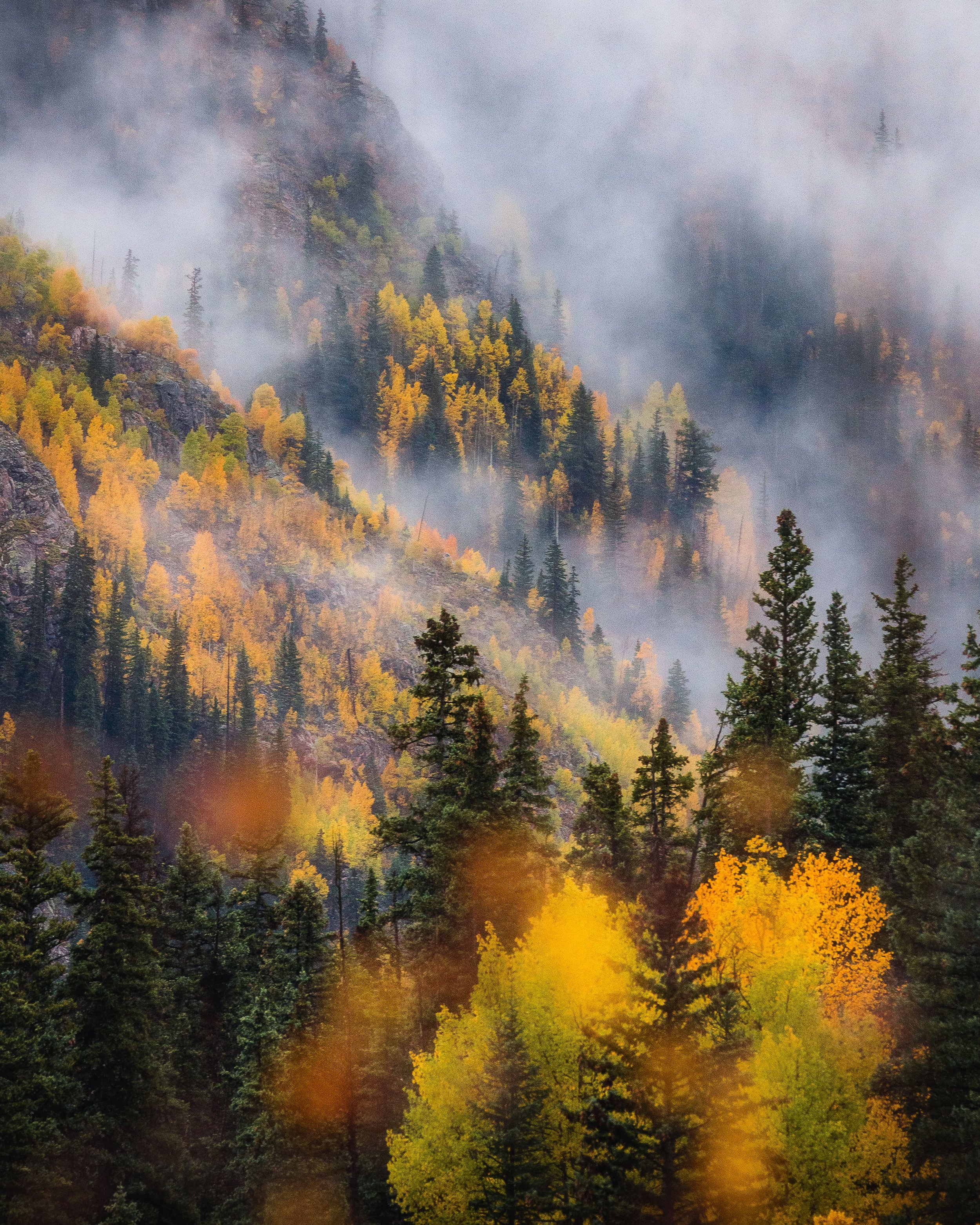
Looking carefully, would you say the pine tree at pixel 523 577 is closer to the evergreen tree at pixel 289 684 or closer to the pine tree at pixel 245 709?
the evergreen tree at pixel 289 684

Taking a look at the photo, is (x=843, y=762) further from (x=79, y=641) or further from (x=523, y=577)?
(x=523, y=577)

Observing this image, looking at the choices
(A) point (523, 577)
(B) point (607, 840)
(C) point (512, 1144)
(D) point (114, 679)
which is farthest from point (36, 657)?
(C) point (512, 1144)

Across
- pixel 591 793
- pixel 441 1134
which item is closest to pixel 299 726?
pixel 591 793

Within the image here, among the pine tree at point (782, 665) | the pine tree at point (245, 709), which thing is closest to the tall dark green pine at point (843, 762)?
the pine tree at point (782, 665)

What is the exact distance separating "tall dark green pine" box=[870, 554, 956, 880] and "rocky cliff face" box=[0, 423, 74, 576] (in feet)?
324

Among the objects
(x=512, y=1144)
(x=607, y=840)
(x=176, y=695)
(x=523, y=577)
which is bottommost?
(x=512, y=1144)

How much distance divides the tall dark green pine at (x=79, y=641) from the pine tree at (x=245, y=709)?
1488cm

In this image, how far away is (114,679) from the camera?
104 meters

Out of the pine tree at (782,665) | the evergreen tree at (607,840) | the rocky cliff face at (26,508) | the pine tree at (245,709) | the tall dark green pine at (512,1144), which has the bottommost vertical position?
the tall dark green pine at (512,1144)

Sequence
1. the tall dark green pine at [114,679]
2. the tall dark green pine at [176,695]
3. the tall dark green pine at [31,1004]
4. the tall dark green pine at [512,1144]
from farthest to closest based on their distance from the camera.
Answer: the tall dark green pine at [176,695] < the tall dark green pine at [114,679] < the tall dark green pine at [31,1004] < the tall dark green pine at [512,1144]

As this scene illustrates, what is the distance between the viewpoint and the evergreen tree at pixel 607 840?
124ft

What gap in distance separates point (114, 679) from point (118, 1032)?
77.4 meters

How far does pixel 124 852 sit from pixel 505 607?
126 metres

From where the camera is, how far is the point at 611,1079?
23562 mm
